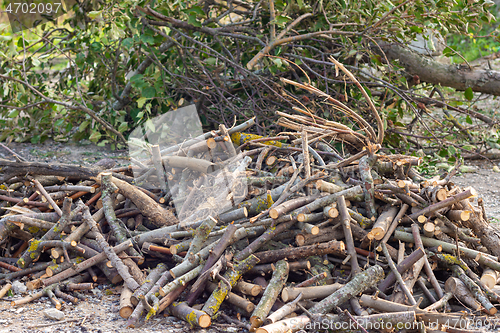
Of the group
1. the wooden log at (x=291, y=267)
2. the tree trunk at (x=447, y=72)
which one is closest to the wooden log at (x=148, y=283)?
the wooden log at (x=291, y=267)

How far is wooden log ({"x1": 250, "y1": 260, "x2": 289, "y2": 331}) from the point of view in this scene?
242 centimetres

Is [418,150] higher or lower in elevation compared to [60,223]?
lower

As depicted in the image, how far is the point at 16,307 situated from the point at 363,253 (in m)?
2.37

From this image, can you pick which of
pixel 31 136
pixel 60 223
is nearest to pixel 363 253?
pixel 60 223

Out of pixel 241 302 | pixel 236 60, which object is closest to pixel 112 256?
pixel 241 302

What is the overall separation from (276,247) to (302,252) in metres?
0.24

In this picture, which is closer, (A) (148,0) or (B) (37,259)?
(B) (37,259)

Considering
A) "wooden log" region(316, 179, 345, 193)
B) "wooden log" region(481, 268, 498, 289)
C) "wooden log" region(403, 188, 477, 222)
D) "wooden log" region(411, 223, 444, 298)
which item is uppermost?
"wooden log" region(316, 179, 345, 193)

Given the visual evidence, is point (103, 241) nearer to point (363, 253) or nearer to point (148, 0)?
point (363, 253)

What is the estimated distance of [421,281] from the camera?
273 centimetres

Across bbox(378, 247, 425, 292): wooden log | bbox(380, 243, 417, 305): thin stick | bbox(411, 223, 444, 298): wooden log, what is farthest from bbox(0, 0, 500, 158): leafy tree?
bbox(378, 247, 425, 292): wooden log

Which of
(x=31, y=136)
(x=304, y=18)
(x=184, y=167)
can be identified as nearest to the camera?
(x=184, y=167)

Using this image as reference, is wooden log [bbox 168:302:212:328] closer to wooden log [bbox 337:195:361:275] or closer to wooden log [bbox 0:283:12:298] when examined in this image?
wooden log [bbox 337:195:361:275]

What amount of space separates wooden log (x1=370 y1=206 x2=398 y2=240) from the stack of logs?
1 centimetres
